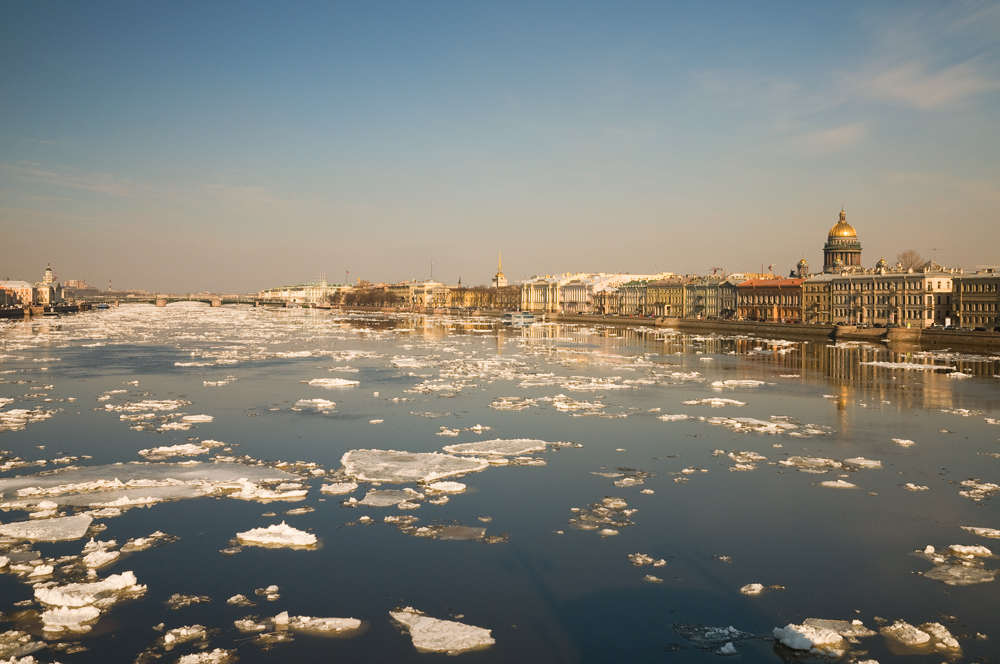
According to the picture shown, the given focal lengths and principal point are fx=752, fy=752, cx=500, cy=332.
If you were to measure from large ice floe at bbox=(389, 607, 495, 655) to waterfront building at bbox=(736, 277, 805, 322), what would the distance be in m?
79.4

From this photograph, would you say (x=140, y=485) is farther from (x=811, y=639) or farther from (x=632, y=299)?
(x=632, y=299)

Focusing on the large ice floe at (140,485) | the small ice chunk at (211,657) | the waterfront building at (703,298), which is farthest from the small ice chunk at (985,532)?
the waterfront building at (703,298)

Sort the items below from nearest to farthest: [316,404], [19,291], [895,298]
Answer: [316,404], [895,298], [19,291]

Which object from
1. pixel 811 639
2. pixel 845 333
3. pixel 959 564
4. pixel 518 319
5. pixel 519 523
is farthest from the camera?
pixel 518 319

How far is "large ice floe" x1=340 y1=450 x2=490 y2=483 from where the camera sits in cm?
1334

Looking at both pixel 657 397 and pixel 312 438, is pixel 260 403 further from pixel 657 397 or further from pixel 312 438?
pixel 657 397

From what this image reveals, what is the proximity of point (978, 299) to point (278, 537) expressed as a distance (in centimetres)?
6326

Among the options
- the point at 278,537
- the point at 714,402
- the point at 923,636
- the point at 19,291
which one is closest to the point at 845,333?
the point at 714,402

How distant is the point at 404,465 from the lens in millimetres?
14039

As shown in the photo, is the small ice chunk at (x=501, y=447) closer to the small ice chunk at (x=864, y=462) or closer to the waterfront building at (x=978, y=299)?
the small ice chunk at (x=864, y=462)

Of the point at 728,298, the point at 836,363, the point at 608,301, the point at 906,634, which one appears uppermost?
the point at 728,298

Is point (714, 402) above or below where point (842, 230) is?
below

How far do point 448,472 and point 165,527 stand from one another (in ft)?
15.9

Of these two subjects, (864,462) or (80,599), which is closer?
(80,599)
